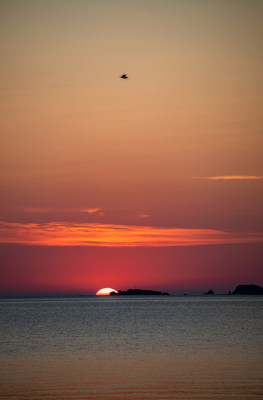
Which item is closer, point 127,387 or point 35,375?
point 127,387

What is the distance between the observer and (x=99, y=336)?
6750 cm

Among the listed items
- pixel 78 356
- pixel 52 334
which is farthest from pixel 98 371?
pixel 52 334

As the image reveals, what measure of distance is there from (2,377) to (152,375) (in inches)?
367

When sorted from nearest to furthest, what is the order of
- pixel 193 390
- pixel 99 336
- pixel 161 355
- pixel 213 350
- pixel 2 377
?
pixel 193 390
pixel 2 377
pixel 161 355
pixel 213 350
pixel 99 336

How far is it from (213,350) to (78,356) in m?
11.7

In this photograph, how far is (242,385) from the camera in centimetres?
3462

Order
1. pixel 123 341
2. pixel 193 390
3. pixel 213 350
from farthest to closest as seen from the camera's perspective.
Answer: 1. pixel 123 341
2. pixel 213 350
3. pixel 193 390

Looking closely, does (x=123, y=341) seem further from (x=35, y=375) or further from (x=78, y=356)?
(x=35, y=375)

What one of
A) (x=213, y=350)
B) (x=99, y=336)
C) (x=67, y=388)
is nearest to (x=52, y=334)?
(x=99, y=336)

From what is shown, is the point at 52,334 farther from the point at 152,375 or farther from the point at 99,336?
the point at 152,375

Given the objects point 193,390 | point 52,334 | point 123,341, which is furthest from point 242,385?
point 52,334

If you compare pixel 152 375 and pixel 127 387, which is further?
pixel 152 375

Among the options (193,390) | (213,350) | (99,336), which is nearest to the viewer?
(193,390)

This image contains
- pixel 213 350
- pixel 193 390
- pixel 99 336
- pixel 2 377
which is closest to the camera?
pixel 193 390
